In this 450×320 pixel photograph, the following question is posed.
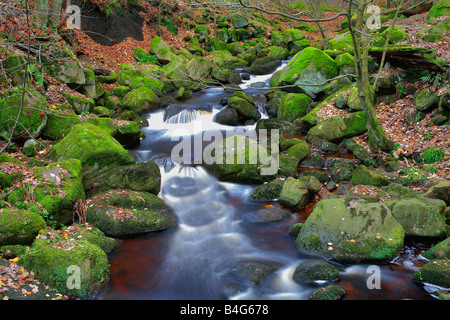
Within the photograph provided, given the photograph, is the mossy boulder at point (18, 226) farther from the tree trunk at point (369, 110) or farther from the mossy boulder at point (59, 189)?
the tree trunk at point (369, 110)

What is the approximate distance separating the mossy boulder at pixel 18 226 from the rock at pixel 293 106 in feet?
30.6

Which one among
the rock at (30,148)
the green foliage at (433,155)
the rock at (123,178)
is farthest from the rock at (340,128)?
the rock at (30,148)

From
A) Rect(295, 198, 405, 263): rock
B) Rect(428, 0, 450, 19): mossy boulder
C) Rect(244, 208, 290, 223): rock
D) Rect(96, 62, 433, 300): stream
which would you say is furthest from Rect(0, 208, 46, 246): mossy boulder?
Rect(428, 0, 450, 19): mossy boulder

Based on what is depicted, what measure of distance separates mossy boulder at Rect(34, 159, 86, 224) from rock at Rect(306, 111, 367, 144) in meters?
7.22

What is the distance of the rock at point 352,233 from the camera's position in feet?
18.3

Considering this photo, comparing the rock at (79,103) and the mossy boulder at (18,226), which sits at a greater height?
the rock at (79,103)

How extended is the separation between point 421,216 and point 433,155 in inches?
108

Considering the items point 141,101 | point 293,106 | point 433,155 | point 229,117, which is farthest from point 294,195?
point 141,101

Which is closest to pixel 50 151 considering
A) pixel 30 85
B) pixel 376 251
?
pixel 30 85

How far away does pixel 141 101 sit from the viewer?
42.2ft

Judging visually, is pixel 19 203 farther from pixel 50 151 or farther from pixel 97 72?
pixel 97 72

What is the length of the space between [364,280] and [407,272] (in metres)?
0.77

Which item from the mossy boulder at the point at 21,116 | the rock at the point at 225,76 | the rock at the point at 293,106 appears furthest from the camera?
the rock at the point at 225,76

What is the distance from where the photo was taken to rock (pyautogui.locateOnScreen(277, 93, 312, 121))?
12.5 m
